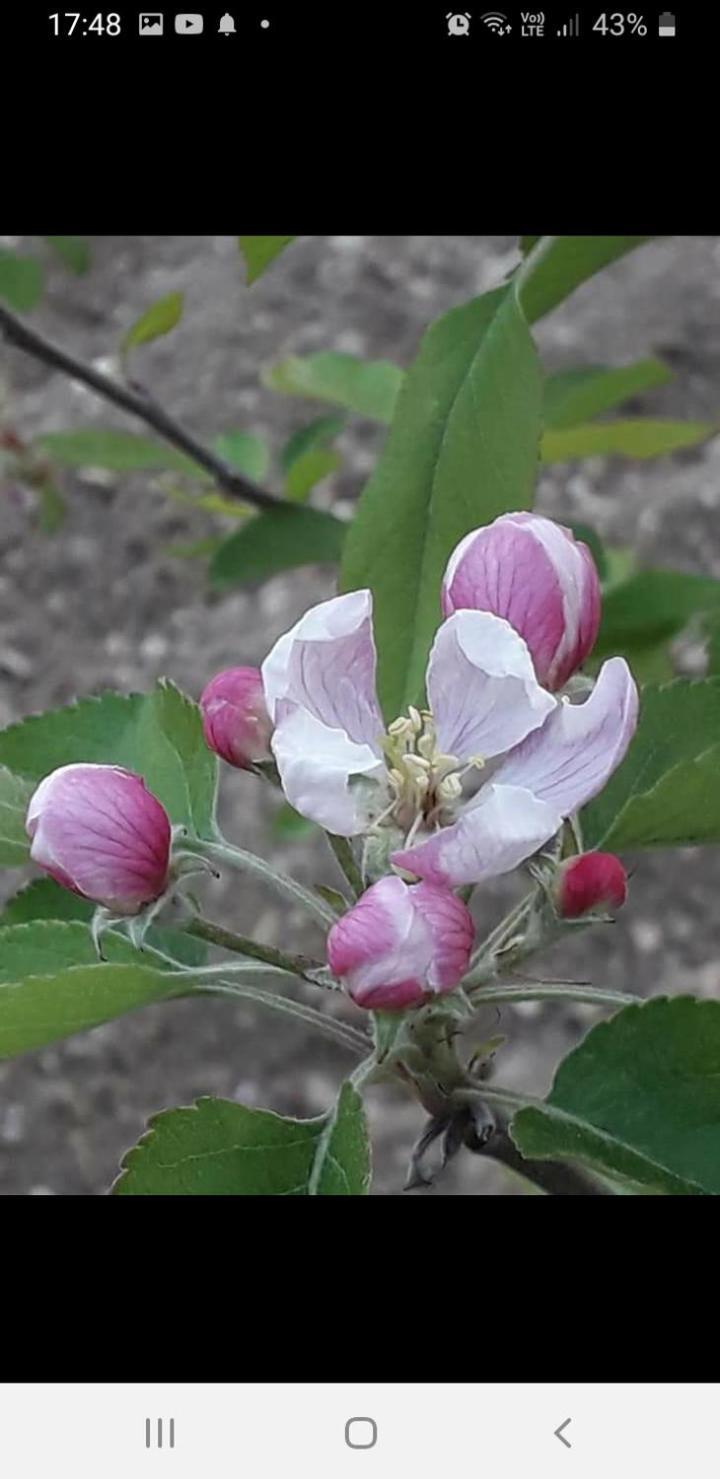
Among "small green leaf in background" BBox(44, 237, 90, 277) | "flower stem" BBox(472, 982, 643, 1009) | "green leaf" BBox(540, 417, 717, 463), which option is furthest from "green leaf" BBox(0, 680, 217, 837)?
"small green leaf in background" BBox(44, 237, 90, 277)

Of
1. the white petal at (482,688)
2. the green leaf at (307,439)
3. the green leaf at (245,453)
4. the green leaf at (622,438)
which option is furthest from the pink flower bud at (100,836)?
the green leaf at (245,453)

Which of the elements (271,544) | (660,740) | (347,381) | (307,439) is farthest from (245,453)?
(660,740)

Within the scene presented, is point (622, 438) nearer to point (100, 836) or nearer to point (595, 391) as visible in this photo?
point (595, 391)

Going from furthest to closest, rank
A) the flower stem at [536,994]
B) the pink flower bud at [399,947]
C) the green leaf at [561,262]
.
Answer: the green leaf at [561,262], the flower stem at [536,994], the pink flower bud at [399,947]

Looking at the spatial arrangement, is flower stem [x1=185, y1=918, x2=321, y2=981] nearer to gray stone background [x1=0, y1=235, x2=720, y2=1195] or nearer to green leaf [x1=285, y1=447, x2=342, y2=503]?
green leaf [x1=285, y1=447, x2=342, y2=503]

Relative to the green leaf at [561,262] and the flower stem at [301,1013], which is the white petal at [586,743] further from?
the green leaf at [561,262]

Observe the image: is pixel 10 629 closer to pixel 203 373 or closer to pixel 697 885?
pixel 203 373
